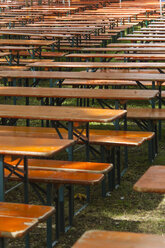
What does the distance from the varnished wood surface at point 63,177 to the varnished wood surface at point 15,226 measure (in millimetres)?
954

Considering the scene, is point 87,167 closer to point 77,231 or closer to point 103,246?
point 77,231

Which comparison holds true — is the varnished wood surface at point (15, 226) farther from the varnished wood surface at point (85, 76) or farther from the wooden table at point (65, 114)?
the varnished wood surface at point (85, 76)

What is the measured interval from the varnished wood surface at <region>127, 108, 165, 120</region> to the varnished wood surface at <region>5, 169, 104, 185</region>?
205cm

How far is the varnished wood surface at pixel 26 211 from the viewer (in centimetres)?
349

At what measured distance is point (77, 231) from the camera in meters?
4.51

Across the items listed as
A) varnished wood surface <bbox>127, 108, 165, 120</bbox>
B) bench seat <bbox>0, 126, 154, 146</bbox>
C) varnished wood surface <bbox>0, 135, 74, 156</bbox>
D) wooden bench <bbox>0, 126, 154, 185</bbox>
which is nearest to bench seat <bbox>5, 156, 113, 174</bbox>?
wooden bench <bbox>0, 126, 154, 185</bbox>

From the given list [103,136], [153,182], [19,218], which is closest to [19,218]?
[19,218]

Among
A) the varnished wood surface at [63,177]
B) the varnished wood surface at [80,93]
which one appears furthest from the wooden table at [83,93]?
the varnished wood surface at [63,177]

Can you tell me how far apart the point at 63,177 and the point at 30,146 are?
26.0 inches

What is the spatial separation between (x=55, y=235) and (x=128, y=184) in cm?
144

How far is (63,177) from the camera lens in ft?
14.5

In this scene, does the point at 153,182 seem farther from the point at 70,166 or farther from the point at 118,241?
the point at 70,166

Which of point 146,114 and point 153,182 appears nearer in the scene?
point 153,182

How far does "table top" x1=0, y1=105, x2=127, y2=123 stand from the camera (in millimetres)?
4703
